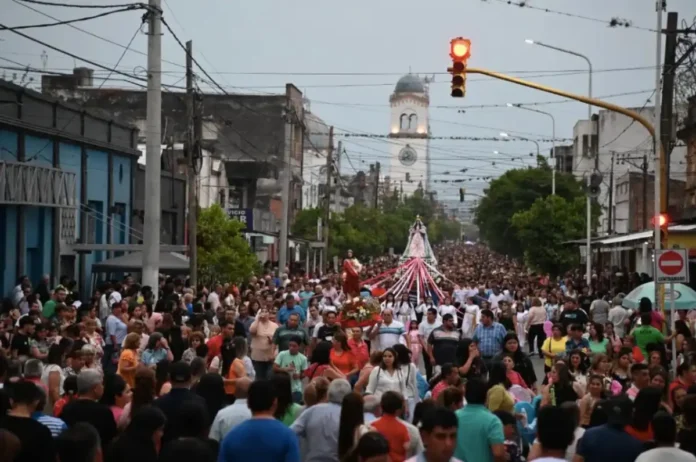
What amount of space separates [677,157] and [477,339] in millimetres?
61144

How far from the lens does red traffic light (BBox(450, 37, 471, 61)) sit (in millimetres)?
20906

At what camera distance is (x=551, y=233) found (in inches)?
2694

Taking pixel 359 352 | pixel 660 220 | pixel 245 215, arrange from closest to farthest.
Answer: pixel 359 352, pixel 660 220, pixel 245 215

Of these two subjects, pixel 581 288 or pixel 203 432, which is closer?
pixel 203 432

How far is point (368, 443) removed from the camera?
8.35 metres

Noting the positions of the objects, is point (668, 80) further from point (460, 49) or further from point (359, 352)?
point (359, 352)

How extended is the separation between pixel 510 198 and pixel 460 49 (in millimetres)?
73739

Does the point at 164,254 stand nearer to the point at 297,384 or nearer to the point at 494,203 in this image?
the point at 297,384

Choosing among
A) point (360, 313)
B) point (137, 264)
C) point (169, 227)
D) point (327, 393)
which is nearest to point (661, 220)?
point (360, 313)

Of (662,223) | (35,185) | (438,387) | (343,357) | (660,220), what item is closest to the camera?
(438,387)

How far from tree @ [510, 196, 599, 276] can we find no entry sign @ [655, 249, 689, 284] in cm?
4585

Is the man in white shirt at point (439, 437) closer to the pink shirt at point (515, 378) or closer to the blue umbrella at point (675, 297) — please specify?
the pink shirt at point (515, 378)

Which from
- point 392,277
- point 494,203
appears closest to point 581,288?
point 392,277

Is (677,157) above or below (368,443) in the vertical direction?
above
